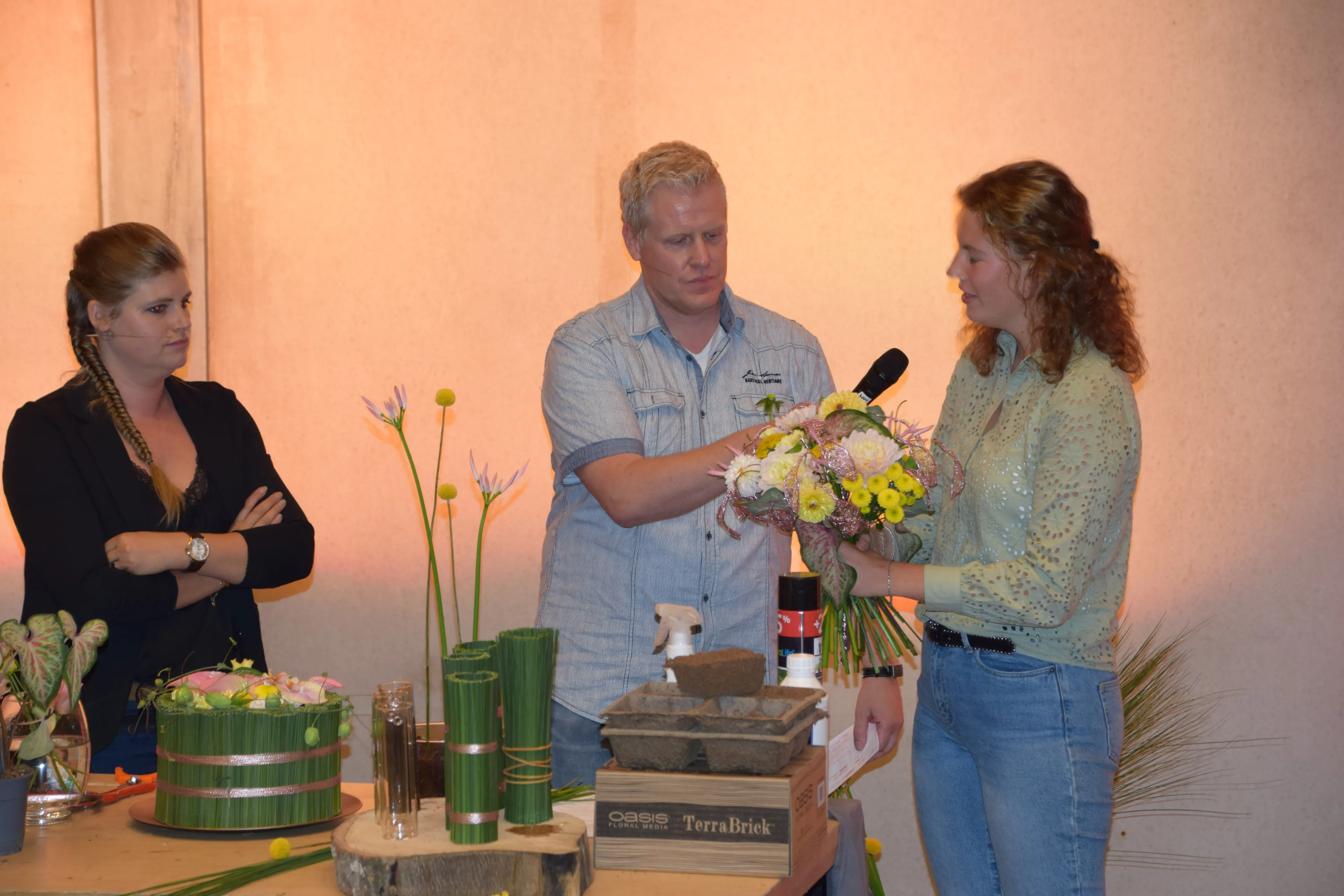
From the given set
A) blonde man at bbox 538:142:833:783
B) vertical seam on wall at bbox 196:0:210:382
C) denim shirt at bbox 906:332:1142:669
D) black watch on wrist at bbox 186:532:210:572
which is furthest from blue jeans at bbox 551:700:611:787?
vertical seam on wall at bbox 196:0:210:382

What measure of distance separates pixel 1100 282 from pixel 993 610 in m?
0.62

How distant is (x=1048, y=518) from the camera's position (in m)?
2.02

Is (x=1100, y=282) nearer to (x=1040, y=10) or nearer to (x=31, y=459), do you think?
(x=1040, y=10)

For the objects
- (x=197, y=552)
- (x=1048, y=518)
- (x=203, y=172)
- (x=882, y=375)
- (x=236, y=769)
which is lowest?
(x=236, y=769)

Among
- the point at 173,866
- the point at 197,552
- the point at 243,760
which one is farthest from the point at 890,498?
the point at 197,552

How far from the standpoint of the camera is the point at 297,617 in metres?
4.16

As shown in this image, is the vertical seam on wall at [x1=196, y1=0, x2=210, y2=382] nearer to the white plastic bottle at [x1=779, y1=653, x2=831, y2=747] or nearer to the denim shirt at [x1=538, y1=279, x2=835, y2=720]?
the denim shirt at [x1=538, y1=279, x2=835, y2=720]

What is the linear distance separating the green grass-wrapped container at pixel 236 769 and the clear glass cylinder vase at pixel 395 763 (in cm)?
23

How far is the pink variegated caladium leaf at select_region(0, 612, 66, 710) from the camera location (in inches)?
76.2

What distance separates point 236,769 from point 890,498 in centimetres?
113

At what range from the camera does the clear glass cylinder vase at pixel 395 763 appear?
164 centimetres

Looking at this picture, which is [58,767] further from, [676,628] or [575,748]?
[676,628]

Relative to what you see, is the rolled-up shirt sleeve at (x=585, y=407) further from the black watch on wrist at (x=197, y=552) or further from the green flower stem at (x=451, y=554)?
the green flower stem at (x=451, y=554)

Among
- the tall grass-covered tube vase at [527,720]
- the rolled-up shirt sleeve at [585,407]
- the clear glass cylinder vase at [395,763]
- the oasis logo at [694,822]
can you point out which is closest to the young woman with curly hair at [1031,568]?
the rolled-up shirt sleeve at [585,407]
